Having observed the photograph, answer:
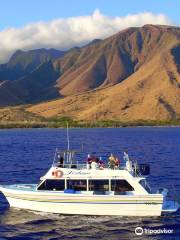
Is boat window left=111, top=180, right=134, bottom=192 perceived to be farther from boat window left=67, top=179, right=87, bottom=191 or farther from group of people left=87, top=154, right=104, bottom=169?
boat window left=67, top=179, right=87, bottom=191

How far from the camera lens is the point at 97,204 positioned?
115 feet

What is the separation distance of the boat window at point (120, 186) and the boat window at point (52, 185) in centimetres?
383

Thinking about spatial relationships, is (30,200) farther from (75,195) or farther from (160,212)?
(160,212)

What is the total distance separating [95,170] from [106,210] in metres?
3.09

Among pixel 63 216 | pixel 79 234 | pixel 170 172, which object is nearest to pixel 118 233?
pixel 79 234

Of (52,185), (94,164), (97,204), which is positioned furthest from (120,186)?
(52,185)

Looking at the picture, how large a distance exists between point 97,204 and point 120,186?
2.21 meters

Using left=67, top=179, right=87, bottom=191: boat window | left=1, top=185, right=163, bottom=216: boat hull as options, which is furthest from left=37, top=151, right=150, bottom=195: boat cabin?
left=1, top=185, right=163, bottom=216: boat hull

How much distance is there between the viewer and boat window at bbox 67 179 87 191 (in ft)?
118

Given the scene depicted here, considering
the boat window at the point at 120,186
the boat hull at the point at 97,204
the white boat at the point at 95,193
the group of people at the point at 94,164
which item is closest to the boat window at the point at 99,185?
the white boat at the point at 95,193

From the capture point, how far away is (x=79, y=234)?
32.3 metres

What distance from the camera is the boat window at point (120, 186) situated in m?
35.5

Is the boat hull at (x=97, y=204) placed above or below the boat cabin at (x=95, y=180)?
below

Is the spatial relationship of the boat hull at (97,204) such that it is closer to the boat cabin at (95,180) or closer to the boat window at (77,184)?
the boat cabin at (95,180)
